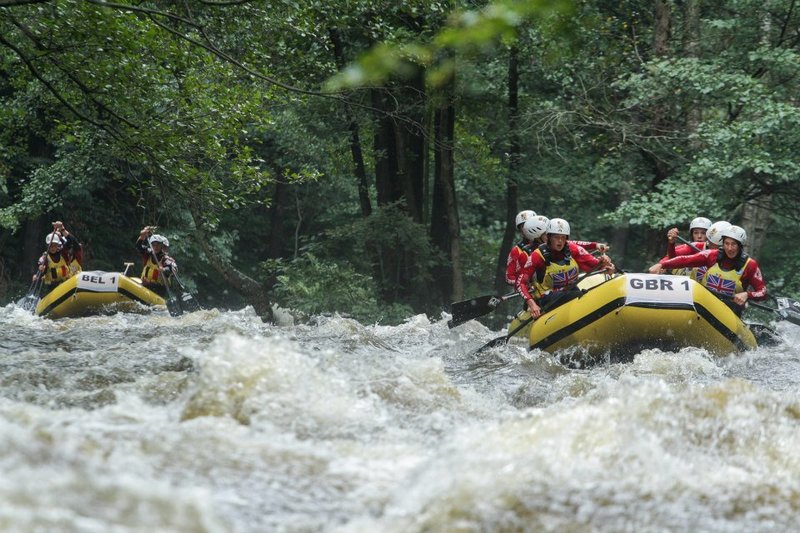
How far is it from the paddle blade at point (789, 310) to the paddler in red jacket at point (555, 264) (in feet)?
7.14

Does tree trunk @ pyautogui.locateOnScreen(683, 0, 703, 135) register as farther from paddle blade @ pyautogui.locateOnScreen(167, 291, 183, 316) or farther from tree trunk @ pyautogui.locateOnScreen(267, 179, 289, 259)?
tree trunk @ pyautogui.locateOnScreen(267, 179, 289, 259)

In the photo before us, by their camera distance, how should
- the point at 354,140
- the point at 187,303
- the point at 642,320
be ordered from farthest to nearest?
the point at 354,140, the point at 187,303, the point at 642,320

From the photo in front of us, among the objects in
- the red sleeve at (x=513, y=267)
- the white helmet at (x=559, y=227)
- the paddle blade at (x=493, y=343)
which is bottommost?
the paddle blade at (x=493, y=343)

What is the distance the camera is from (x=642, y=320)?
350 inches

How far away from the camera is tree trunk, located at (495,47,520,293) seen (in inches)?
767

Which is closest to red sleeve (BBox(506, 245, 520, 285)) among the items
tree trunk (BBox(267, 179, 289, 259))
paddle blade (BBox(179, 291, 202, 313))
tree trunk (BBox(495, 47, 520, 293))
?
paddle blade (BBox(179, 291, 202, 313))

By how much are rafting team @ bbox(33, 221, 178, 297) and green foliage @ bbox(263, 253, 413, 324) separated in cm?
194

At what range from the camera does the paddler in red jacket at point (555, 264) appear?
10.5m

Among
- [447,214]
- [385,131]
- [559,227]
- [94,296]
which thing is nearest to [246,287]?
[94,296]

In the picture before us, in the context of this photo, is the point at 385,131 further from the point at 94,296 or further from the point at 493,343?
the point at 493,343

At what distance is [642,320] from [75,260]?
12.1 m

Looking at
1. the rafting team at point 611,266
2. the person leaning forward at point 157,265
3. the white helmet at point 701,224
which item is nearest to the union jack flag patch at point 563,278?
the rafting team at point 611,266

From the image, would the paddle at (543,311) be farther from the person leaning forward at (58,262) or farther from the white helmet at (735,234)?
the person leaning forward at (58,262)

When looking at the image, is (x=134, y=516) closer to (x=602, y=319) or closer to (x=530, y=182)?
(x=602, y=319)
